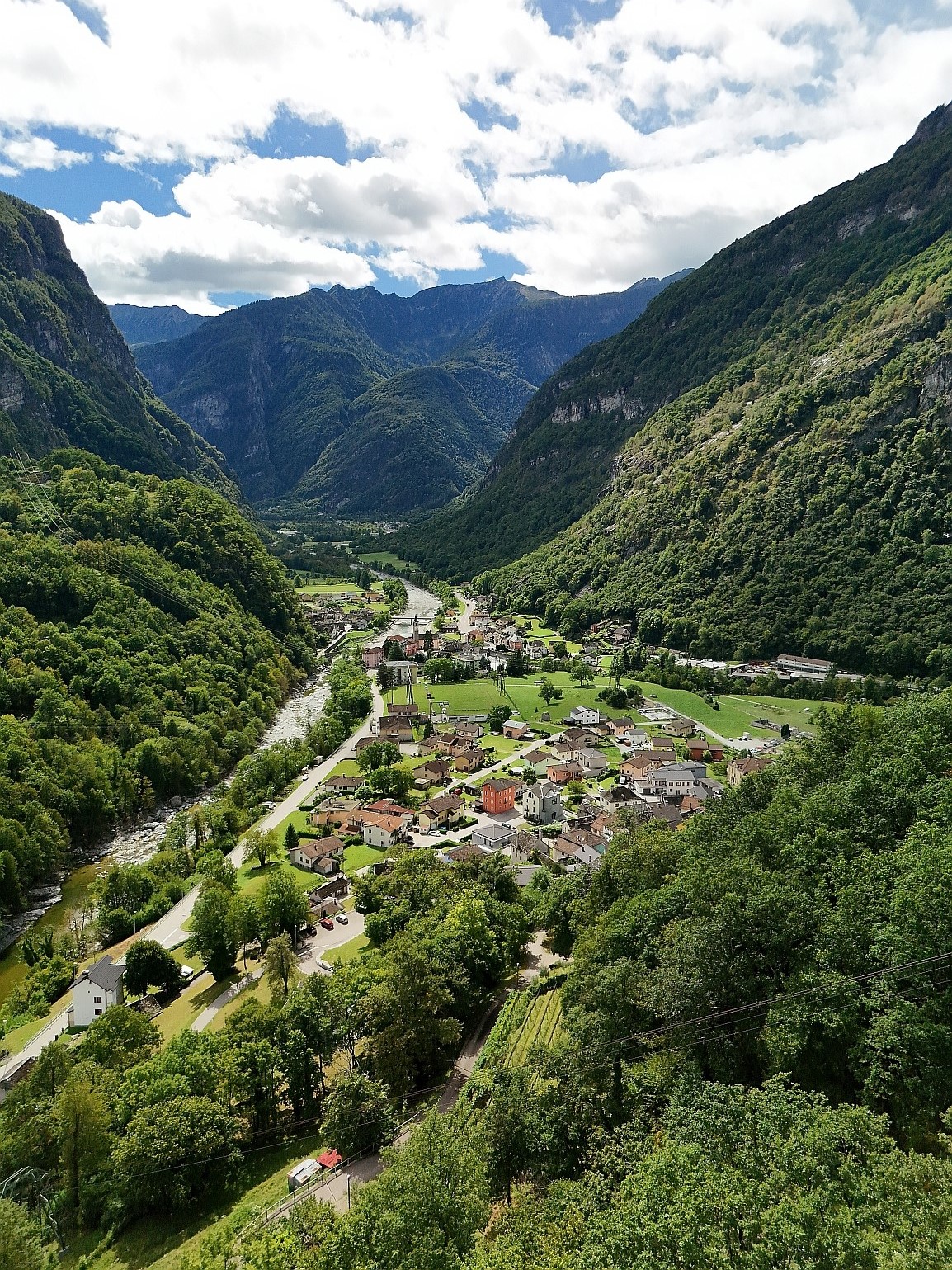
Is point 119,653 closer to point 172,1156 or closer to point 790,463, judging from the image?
point 172,1156

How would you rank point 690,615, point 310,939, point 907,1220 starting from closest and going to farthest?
point 907,1220
point 310,939
point 690,615

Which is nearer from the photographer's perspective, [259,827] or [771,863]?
[771,863]

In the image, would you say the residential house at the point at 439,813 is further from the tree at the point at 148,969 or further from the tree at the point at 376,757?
the tree at the point at 148,969

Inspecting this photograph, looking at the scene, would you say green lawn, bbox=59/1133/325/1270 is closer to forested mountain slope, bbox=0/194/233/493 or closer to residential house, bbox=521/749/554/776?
residential house, bbox=521/749/554/776

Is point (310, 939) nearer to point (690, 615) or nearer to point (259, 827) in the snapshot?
point (259, 827)

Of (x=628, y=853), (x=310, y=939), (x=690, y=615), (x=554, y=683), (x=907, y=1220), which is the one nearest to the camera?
(x=907, y=1220)

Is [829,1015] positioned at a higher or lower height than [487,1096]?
higher

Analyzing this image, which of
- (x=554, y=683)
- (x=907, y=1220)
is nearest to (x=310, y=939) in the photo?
(x=907, y=1220)
